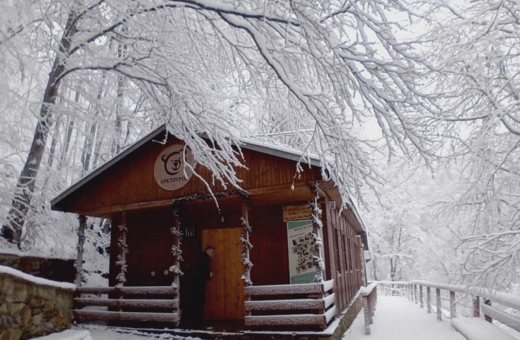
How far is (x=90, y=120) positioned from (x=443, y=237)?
3495cm

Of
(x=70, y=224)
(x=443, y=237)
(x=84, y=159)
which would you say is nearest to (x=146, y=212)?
(x=70, y=224)

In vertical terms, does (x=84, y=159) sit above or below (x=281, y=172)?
above

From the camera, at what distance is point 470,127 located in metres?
10.2

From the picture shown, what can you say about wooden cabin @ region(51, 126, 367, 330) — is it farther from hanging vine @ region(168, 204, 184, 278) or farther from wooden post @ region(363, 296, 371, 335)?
wooden post @ region(363, 296, 371, 335)

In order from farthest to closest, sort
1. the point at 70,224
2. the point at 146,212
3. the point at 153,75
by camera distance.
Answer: the point at 70,224, the point at 146,212, the point at 153,75

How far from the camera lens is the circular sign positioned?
10867 millimetres

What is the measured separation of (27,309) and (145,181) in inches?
176

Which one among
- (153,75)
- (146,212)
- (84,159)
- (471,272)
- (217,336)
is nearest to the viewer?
(471,272)

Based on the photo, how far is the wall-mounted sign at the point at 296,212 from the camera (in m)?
10.9

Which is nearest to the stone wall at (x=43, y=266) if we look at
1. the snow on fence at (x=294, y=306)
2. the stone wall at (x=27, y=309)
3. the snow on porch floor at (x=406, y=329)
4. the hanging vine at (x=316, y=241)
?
the stone wall at (x=27, y=309)

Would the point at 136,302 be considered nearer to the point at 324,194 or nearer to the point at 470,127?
the point at 324,194

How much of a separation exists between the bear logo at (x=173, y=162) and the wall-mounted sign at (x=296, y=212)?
3136mm

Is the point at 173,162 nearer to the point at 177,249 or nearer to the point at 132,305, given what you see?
the point at 177,249

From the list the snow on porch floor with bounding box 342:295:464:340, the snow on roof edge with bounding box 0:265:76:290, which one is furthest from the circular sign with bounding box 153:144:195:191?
the snow on porch floor with bounding box 342:295:464:340
